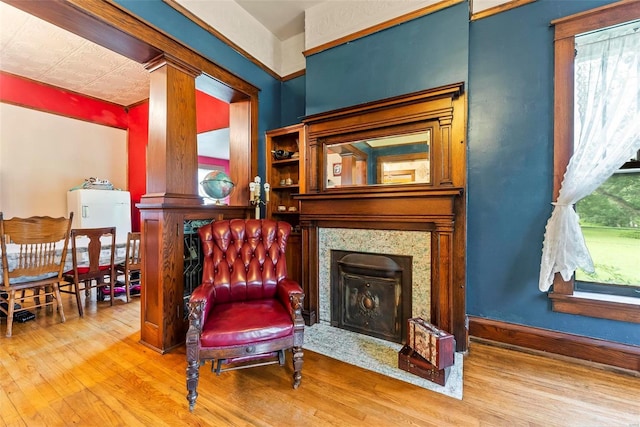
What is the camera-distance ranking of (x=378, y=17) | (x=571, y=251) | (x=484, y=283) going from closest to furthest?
(x=571, y=251) → (x=484, y=283) → (x=378, y=17)

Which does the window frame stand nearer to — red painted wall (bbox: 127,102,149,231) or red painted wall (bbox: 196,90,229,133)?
red painted wall (bbox: 196,90,229,133)

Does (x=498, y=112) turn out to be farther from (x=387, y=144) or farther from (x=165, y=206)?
(x=165, y=206)

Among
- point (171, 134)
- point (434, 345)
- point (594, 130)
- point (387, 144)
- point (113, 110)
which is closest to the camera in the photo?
point (434, 345)

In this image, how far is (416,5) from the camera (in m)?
2.46

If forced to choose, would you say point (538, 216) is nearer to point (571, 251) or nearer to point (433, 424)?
point (571, 251)

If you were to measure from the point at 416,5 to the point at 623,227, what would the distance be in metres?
2.57

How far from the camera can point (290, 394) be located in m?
1.73

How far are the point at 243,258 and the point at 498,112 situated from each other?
2.61 meters

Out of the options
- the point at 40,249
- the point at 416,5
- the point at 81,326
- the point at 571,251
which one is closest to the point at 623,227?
the point at 571,251

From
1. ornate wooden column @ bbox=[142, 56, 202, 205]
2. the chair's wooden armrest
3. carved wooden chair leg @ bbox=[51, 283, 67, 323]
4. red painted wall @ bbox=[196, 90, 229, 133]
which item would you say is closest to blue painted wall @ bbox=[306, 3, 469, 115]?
ornate wooden column @ bbox=[142, 56, 202, 205]

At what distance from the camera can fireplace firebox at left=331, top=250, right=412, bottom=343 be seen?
242cm

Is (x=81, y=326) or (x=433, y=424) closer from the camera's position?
(x=433, y=424)

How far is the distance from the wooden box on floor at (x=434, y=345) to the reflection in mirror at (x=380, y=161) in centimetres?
125

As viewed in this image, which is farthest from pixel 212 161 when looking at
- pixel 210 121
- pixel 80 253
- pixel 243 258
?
pixel 243 258
